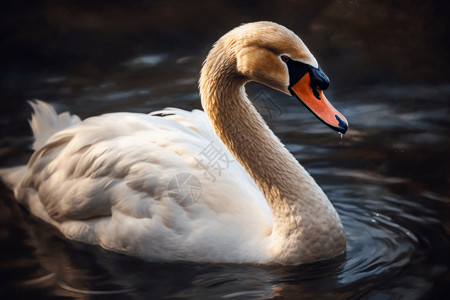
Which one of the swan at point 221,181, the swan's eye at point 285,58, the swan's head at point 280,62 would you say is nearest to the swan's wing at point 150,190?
the swan at point 221,181

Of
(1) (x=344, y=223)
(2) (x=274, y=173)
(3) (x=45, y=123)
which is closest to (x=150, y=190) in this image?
(2) (x=274, y=173)

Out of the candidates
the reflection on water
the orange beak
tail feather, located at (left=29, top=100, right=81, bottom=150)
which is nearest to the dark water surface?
the reflection on water

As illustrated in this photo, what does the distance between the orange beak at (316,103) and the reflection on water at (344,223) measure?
0.88 meters

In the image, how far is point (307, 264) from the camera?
14.4ft

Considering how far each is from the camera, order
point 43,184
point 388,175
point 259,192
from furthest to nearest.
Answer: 1. point 388,175
2. point 43,184
3. point 259,192

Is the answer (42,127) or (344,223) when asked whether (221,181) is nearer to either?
(344,223)

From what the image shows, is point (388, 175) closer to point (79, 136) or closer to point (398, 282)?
point (398, 282)

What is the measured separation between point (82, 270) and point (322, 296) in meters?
1.47

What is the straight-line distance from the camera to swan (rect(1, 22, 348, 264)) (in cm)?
411

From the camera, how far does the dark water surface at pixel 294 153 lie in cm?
430

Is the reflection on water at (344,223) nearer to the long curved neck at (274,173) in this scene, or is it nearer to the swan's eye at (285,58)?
the long curved neck at (274,173)

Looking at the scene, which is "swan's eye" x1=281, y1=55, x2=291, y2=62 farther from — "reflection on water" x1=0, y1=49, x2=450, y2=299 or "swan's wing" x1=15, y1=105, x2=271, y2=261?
"reflection on water" x1=0, y1=49, x2=450, y2=299

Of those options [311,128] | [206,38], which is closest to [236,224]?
[311,128]

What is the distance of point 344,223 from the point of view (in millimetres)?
4930
